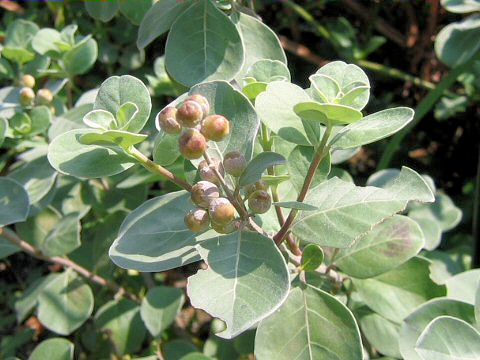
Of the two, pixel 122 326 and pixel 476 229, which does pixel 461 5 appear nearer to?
pixel 476 229

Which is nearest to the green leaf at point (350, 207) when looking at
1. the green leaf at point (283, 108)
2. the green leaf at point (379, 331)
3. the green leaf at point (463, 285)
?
the green leaf at point (283, 108)

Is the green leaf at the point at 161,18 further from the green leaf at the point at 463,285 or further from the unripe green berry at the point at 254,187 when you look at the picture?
the green leaf at the point at 463,285

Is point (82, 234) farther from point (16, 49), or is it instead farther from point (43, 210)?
point (16, 49)

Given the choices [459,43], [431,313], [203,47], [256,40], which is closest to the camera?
[431,313]

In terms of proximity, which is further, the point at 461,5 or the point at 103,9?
the point at 461,5

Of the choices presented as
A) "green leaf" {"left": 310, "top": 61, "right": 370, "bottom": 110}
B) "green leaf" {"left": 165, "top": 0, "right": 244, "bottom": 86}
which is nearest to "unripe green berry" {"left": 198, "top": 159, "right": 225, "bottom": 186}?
"green leaf" {"left": 310, "top": 61, "right": 370, "bottom": 110}

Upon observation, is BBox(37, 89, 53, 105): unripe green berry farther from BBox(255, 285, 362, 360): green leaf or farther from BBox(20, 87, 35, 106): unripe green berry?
BBox(255, 285, 362, 360): green leaf

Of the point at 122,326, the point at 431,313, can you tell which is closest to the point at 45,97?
the point at 122,326
